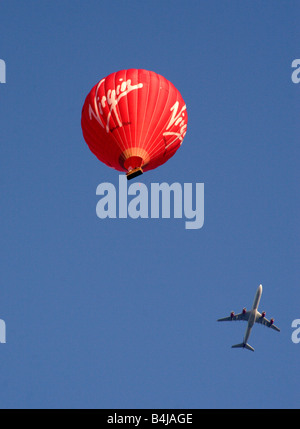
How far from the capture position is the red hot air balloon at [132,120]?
1481 inches

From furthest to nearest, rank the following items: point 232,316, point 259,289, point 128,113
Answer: point 232,316, point 259,289, point 128,113

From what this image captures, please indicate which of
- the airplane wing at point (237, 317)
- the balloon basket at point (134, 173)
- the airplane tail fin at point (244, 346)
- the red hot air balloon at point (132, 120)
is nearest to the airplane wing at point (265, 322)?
the airplane wing at point (237, 317)

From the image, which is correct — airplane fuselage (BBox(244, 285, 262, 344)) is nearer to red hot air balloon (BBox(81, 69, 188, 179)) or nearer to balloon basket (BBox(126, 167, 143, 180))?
red hot air balloon (BBox(81, 69, 188, 179))

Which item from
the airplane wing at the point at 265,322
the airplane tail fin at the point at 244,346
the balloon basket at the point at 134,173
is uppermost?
the airplane wing at the point at 265,322

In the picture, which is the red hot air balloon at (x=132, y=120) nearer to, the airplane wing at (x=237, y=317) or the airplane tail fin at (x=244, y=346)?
the airplane wing at (x=237, y=317)

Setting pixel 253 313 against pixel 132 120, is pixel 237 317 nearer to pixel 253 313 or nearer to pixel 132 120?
pixel 253 313

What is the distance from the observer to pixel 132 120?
37.6 metres

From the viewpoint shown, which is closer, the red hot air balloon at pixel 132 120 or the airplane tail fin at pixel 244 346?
the red hot air balloon at pixel 132 120

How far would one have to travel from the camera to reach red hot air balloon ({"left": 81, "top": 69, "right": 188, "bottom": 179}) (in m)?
37.6

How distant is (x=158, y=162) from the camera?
129ft

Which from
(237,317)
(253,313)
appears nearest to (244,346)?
(237,317)

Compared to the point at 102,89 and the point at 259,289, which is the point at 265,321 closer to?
the point at 259,289
